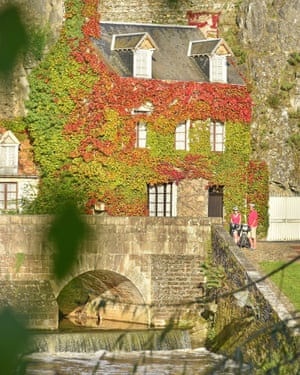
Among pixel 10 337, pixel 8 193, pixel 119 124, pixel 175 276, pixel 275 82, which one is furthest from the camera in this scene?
pixel 275 82

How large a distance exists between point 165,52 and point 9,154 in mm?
5150

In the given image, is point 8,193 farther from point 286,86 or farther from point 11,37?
point 11,37

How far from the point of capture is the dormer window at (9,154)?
32.3m

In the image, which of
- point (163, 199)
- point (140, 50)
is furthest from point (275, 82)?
point (163, 199)

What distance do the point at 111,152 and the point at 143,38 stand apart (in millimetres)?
3247

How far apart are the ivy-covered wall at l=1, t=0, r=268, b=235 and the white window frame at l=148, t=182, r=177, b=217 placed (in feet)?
1.25

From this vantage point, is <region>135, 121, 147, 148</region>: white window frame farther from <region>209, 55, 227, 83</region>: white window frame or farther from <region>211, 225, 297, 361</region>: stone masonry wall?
<region>211, 225, 297, 361</region>: stone masonry wall

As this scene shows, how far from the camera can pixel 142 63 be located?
31828 mm

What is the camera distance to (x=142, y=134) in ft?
105

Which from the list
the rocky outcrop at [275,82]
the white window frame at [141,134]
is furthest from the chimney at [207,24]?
the white window frame at [141,134]

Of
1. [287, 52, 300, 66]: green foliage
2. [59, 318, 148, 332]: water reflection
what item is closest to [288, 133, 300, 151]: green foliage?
[287, 52, 300, 66]: green foliage

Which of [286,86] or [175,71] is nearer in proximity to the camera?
[175,71]

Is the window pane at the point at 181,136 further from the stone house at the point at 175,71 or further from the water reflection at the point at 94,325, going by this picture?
the water reflection at the point at 94,325

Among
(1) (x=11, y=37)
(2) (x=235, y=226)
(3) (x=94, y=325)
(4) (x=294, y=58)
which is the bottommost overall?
(3) (x=94, y=325)
